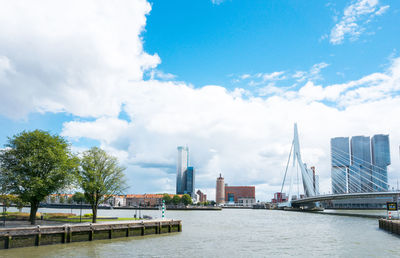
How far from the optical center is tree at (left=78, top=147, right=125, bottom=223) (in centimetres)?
5006

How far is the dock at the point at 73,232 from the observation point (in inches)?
1235

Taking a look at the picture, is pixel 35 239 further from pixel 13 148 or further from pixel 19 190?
pixel 13 148

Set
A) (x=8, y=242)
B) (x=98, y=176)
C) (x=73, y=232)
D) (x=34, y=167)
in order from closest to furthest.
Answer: (x=8, y=242), (x=73, y=232), (x=34, y=167), (x=98, y=176)

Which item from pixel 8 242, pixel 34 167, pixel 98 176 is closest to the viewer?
pixel 8 242

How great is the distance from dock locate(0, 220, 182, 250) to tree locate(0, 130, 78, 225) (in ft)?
31.0

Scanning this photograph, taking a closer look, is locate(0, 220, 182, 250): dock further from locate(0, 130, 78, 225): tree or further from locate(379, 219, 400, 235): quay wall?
locate(379, 219, 400, 235): quay wall

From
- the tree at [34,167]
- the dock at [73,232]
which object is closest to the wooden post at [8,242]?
the dock at [73,232]

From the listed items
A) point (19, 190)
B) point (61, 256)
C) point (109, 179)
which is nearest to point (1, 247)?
point (61, 256)

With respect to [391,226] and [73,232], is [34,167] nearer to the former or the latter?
[73,232]

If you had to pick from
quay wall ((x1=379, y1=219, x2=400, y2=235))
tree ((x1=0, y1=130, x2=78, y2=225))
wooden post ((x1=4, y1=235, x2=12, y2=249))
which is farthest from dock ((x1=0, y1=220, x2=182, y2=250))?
quay wall ((x1=379, y1=219, x2=400, y2=235))

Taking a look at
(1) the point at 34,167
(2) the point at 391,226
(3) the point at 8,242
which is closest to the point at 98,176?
(1) the point at 34,167

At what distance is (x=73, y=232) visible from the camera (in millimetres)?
36000

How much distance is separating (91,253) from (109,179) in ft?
75.4

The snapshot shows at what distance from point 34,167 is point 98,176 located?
943 centimetres
